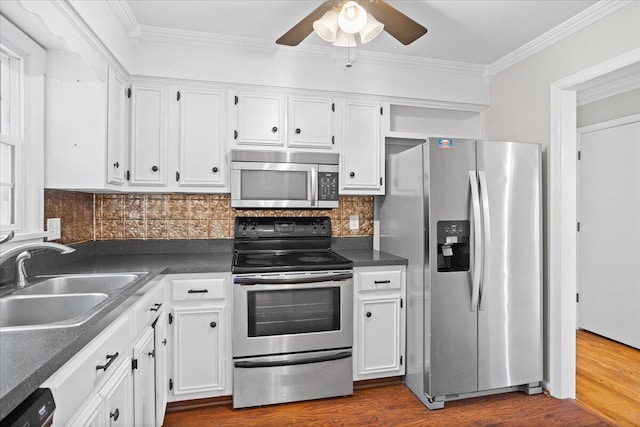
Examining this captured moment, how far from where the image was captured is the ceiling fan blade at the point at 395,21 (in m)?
1.65

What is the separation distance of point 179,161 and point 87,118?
2.06 ft

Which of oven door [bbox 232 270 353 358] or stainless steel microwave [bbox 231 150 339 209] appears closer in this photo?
oven door [bbox 232 270 353 358]

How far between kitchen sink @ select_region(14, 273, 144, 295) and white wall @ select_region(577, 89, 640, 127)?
4179mm

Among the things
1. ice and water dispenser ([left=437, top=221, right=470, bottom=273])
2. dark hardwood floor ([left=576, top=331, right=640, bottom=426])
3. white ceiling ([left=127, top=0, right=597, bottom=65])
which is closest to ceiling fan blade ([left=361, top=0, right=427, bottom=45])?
white ceiling ([left=127, top=0, right=597, bottom=65])

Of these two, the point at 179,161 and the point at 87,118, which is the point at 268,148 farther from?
the point at 87,118

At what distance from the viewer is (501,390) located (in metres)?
2.43

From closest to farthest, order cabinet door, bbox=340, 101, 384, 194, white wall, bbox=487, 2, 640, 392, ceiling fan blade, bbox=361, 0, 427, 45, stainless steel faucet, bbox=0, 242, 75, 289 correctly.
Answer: stainless steel faucet, bbox=0, 242, 75, 289
ceiling fan blade, bbox=361, 0, 427, 45
white wall, bbox=487, 2, 640, 392
cabinet door, bbox=340, 101, 384, 194

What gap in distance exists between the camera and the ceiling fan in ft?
5.43

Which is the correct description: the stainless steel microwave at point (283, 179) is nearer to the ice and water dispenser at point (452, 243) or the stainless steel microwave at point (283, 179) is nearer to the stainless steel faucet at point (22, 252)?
the ice and water dispenser at point (452, 243)

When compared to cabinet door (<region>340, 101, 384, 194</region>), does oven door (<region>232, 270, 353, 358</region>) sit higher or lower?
lower

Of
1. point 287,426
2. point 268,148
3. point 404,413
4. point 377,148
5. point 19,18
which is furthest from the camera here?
point 377,148

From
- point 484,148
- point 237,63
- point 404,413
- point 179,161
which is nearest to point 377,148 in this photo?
point 484,148

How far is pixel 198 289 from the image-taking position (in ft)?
7.26

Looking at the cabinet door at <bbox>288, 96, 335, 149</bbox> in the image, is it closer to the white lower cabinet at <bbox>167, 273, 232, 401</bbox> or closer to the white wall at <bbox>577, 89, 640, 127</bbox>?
the white lower cabinet at <bbox>167, 273, 232, 401</bbox>
